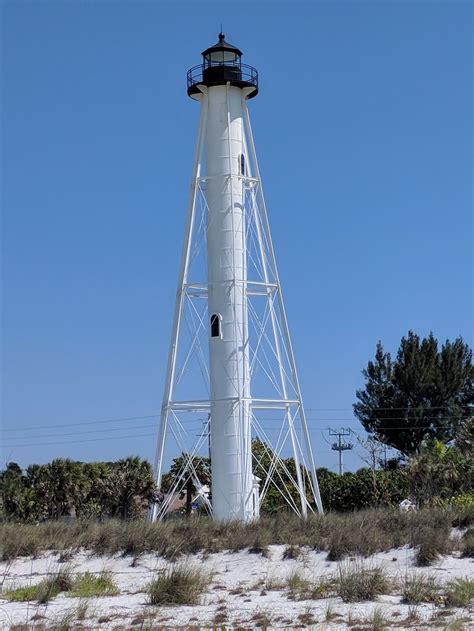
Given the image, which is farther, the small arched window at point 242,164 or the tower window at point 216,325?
the small arched window at point 242,164

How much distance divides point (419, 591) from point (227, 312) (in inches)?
683

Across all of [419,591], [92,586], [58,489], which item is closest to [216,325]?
[92,586]

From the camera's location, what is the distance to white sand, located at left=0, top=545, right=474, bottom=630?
16.7m

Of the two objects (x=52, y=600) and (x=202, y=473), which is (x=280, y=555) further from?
(x=202, y=473)

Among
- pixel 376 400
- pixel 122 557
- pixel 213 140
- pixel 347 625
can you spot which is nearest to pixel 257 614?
pixel 347 625

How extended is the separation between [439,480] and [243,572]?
23.3m

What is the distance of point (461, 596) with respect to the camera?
1739cm

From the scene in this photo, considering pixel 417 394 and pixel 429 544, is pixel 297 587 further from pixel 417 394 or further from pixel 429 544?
pixel 417 394

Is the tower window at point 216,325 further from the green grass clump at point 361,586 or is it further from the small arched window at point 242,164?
the green grass clump at point 361,586

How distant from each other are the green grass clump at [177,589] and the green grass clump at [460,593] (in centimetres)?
447

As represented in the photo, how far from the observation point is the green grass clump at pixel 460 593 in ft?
56.4

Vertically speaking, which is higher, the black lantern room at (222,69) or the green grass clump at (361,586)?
the black lantern room at (222,69)

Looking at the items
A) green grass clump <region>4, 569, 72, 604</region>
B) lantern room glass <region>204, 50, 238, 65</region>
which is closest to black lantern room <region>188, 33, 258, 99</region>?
lantern room glass <region>204, 50, 238, 65</region>

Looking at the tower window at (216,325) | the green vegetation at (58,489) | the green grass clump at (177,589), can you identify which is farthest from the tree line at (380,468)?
the green grass clump at (177,589)
